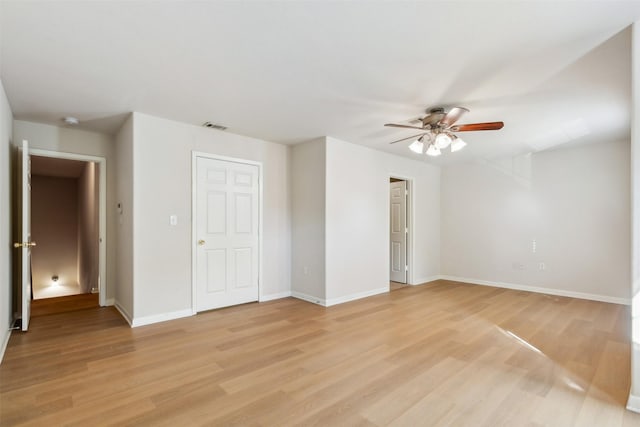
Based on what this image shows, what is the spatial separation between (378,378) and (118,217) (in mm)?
3903

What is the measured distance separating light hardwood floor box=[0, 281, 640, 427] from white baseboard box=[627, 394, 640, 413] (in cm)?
4

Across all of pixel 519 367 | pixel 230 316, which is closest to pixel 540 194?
pixel 519 367

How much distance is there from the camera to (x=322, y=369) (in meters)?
2.60

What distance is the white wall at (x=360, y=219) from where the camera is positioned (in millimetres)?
4672

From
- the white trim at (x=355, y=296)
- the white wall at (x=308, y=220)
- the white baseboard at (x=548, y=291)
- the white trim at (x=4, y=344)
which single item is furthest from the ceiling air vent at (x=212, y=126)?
the white baseboard at (x=548, y=291)

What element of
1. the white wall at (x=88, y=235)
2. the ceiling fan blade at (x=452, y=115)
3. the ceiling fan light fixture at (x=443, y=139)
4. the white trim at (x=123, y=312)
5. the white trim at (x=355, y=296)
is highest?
the ceiling fan blade at (x=452, y=115)

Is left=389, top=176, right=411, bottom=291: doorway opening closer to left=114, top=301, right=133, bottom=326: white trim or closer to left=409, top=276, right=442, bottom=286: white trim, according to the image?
left=409, top=276, right=442, bottom=286: white trim

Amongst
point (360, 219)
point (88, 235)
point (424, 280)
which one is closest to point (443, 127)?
point (360, 219)

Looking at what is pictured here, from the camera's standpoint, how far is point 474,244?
633cm

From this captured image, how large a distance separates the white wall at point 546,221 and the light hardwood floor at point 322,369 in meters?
1.14

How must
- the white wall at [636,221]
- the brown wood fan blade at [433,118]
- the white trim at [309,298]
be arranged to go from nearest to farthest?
the white wall at [636,221] < the brown wood fan blade at [433,118] < the white trim at [309,298]

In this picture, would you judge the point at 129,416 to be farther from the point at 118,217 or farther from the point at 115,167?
the point at 115,167

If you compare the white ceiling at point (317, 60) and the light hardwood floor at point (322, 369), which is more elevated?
the white ceiling at point (317, 60)

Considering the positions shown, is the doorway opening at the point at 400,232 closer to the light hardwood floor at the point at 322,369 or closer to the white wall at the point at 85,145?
the light hardwood floor at the point at 322,369
